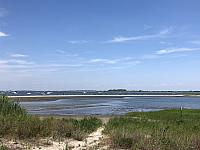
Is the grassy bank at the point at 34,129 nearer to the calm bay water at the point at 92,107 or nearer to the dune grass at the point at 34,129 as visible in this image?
the dune grass at the point at 34,129

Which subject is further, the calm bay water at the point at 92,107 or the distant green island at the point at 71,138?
the calm bay water at the point at 92,107

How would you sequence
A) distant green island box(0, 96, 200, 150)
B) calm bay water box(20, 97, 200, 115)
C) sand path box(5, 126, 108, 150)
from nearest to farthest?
1. distant green island box(0, 96, 200, 150)
2. sand path box(5, 126, 108, 150)
3. calm bay water box(20, 97, 200, 115)

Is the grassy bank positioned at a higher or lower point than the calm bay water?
higher

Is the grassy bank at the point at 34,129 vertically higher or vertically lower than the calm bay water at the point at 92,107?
higher

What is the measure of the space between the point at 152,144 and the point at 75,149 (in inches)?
107

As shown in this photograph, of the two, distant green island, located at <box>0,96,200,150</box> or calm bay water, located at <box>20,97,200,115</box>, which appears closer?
distant green island, located at <box>0,96,200,150</box>

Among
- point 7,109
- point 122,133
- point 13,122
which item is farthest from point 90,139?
point 7,109

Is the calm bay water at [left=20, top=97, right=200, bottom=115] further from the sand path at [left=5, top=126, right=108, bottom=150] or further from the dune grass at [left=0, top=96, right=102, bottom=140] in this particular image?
the sand path at [left=5, top=126, right=108, bottom=150]

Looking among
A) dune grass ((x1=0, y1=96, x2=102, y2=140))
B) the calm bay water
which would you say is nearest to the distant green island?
dune grass ((x1=0, y1=96, x2=102, y2=140))

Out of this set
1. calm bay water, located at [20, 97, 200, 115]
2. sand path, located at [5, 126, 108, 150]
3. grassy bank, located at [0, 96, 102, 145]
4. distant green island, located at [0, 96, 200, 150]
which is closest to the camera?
distant green island, located at [0, 96, 200, 150]

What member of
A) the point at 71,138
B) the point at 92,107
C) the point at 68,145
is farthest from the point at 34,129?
the point at 92,107

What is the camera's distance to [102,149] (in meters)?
13.1

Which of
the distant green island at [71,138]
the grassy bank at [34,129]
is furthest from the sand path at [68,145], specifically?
the grassy bank at [34,129]

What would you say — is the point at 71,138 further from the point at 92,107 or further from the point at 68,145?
the point at 92,107
